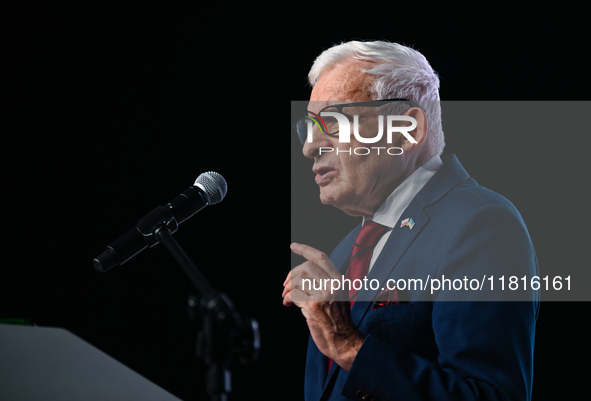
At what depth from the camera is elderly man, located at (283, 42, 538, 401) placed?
1.29 m

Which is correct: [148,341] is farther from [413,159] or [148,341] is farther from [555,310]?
[555,310]

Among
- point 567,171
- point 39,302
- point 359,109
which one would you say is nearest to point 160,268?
point 39,302

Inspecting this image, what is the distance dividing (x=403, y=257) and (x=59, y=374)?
1127 millimetres

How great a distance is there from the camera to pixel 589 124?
2.31 metres

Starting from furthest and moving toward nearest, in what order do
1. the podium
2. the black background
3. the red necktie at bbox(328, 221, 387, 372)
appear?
the black background
the red necktie at bbox(328, 221, 387, 372)
the podium

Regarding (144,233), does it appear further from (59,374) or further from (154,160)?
(154,160)

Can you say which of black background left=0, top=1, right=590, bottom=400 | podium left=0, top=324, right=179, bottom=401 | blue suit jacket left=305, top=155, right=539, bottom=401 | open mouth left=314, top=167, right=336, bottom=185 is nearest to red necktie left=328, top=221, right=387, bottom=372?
blue suit jacket left=305, top=155, right=539, bottom=401

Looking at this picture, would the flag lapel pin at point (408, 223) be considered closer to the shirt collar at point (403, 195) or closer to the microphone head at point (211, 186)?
the shirt collar at point (403, 195)

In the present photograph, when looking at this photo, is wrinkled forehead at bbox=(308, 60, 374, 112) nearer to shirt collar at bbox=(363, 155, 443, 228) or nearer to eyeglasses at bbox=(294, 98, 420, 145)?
eyeglasses at bbox=(294, 98, 420, 145)

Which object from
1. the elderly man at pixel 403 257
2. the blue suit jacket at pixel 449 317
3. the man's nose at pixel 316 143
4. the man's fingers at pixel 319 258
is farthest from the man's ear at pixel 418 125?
the man's fingers at pixel 319 258

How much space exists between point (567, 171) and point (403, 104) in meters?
1.06

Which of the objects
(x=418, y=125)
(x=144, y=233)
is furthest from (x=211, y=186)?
(x=418, y=125)

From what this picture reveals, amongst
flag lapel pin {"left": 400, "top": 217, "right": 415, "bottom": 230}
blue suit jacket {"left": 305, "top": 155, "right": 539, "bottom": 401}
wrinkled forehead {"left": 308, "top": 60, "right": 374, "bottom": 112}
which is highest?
wrinkled forehead {"left": 308, "top": 60, "right": 374, "bottom": 112}

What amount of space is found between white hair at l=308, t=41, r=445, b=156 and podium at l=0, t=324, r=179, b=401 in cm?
116
